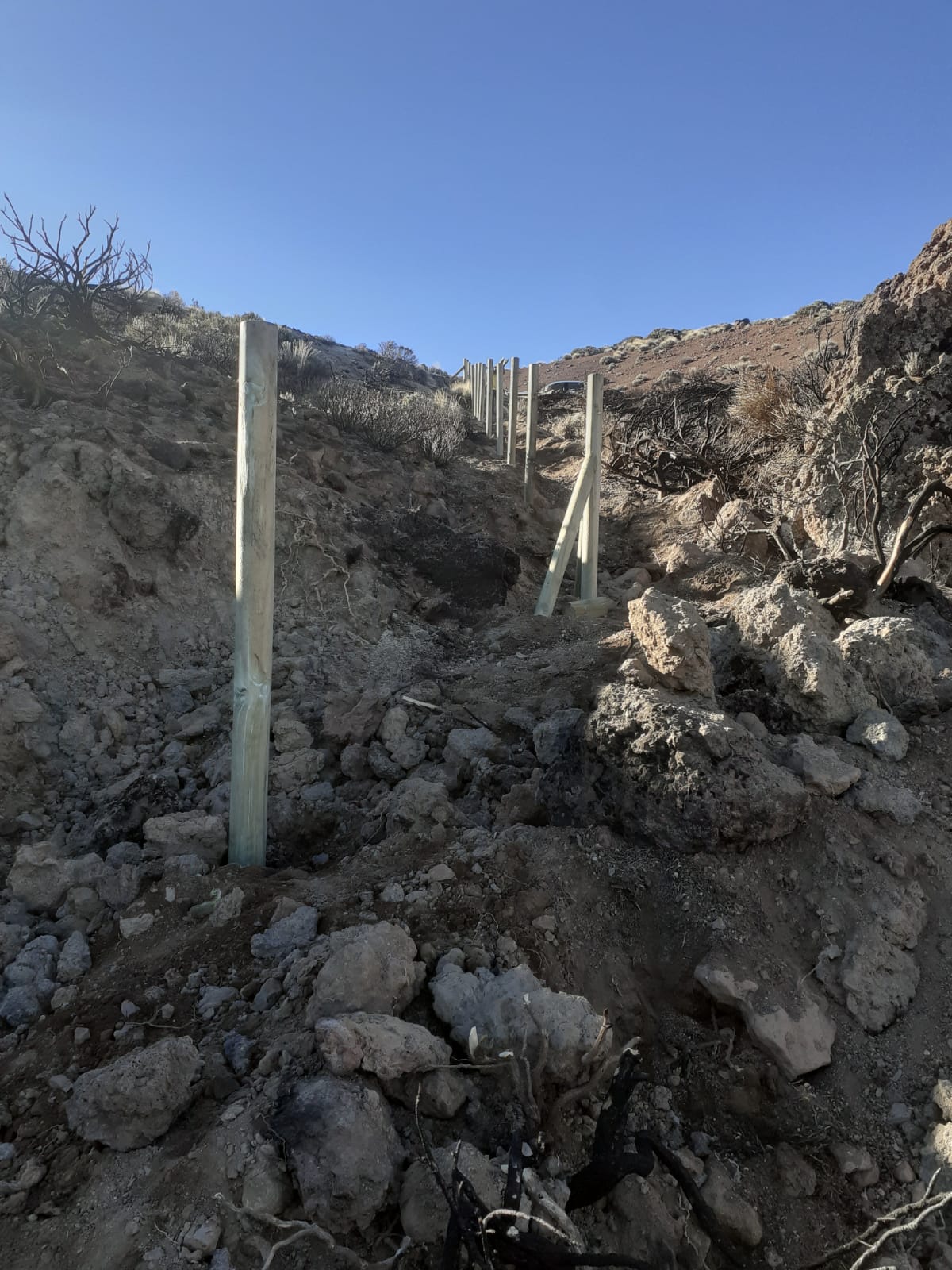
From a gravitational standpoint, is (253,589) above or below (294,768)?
above

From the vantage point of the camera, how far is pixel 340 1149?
178 cm

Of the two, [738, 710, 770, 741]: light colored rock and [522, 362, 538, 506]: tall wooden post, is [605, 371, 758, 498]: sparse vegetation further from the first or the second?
[738, 710, 770, 741]: light colored rock

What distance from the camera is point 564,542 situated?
252 inches

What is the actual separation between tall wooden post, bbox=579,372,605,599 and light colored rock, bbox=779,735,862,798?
11.1 ft

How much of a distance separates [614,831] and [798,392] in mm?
9475

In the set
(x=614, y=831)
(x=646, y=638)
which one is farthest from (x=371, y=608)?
(x=614, y=831)

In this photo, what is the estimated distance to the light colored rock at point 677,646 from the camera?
11.3 feet

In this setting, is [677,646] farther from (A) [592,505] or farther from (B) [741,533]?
(B) [741,533]

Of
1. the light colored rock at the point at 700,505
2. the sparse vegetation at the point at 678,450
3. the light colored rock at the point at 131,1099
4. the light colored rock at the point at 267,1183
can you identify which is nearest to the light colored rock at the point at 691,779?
the light colored rock at the point at 267,1183

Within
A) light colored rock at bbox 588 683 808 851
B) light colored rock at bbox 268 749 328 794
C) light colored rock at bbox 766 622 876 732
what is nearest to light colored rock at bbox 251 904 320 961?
light colored rock at bbox 268 749 328 794

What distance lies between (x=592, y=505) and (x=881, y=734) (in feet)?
11.9

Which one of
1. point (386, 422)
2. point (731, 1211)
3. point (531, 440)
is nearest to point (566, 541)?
point (531, 440)

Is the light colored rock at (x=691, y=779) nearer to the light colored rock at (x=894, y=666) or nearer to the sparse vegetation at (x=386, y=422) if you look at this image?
the light colored rock at (x=894, y=666)

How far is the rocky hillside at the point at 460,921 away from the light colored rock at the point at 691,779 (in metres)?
0.02
